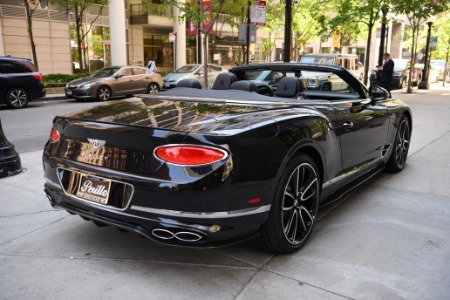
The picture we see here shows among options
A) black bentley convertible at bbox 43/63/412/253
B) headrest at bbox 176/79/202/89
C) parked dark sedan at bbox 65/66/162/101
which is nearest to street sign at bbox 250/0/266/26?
parked dark sedan at bbox 65/66/162/101

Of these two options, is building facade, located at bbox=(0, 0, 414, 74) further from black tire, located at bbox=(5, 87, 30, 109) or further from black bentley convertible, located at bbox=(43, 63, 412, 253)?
black bentley convertible, located at bbox=(43, 63, 412, 253)

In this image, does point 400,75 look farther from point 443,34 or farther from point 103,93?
point 103,93

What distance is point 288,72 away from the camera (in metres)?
4.94

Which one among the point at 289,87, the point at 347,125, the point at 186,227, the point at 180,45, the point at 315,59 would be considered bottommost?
the point at 186,227

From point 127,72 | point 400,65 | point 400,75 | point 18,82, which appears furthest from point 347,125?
point 400,65

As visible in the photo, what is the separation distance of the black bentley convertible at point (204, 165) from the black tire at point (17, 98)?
37.4ft

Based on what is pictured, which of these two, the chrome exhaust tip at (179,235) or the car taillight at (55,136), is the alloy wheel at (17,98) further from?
the chrome exhaust tip at (179,235)

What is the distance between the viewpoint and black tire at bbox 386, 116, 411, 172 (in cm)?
572

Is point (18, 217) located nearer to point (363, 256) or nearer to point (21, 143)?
point (363, 256)

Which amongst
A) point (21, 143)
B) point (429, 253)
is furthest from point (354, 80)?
point (21, 143)

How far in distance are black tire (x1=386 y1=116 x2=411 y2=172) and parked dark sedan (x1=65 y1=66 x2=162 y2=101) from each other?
476 inches

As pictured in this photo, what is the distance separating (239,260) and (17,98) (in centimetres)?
1299

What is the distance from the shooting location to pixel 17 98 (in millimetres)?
14062

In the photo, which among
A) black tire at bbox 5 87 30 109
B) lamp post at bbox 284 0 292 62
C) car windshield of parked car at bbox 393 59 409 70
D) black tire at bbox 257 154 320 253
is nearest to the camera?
black tire at bbox 257 154 320 253
